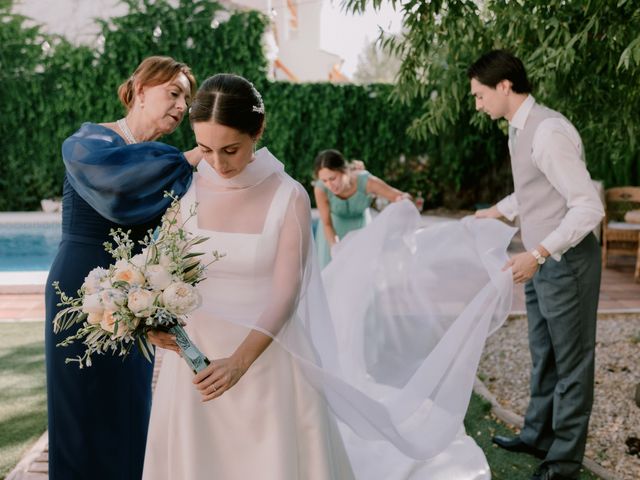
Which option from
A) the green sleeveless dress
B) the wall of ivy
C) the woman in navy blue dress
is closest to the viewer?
the woman in navy blue dress

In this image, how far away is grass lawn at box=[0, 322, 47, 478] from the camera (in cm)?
351

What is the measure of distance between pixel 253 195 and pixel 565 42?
2.11 metres

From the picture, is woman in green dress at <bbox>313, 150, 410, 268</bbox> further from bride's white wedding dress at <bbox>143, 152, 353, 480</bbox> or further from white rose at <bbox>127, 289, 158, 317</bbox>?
white rose at <bbox>127, 289, 158, 317</bbox>

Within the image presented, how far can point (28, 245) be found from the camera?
36.7 feet

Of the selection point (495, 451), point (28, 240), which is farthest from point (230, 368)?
Answer: point (28, 240)

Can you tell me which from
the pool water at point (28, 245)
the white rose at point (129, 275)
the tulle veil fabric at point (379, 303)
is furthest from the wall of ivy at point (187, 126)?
the white rose at point (129, 275)

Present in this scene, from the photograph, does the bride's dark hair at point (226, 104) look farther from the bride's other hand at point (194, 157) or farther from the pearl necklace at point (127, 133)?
the pearl necklace at point (127, 133)

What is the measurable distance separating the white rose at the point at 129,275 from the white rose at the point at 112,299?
41 millimetres

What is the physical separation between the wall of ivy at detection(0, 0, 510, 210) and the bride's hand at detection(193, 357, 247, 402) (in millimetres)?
11814

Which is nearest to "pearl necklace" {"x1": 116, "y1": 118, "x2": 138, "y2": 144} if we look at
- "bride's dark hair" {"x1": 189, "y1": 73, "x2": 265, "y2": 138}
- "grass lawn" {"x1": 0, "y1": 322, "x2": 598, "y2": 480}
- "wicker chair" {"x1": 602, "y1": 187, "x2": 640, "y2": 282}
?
"bride's dark hair" {"x1": 189, "y1": 73, "x2": 265, "y2": 138}

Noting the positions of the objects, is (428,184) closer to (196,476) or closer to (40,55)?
(40,55)

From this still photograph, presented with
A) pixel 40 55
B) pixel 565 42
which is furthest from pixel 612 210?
pixel 40 55

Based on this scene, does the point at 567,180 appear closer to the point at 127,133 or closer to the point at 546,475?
the point at 546,475

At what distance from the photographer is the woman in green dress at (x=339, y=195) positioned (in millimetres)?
5054
